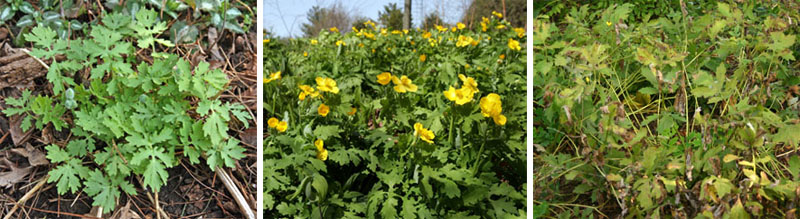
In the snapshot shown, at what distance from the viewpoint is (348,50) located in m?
2.22

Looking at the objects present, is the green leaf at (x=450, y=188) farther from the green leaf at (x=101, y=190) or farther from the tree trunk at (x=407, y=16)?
the tree trunk at (x=407, y=16)

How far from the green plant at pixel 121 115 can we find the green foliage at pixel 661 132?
3.04ft

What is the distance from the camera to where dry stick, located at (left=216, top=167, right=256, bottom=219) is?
1.62 metres

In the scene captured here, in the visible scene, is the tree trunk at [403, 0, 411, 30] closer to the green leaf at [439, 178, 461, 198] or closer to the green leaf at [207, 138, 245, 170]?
the green leaf at [207, 138, 245, 170]

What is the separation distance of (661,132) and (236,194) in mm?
1220

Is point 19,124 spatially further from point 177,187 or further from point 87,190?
point 177,187

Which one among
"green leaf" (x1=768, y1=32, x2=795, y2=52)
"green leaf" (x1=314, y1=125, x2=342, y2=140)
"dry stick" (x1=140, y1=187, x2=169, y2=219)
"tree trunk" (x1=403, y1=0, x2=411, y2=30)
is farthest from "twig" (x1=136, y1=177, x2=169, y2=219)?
"tree trunk" (x1=403, y1=0, x2=411, y2=30)

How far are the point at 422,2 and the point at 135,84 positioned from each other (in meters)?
2.11

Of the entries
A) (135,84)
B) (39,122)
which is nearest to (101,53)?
(135,84)

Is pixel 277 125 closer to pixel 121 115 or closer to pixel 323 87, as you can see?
pixel 323 87

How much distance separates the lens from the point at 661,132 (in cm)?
138

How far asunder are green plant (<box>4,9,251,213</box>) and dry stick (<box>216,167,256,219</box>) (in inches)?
1.9

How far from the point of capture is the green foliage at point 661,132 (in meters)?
1.09

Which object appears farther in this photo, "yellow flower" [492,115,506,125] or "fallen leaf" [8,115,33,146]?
"fallen leaf" [8,115,33,146]
